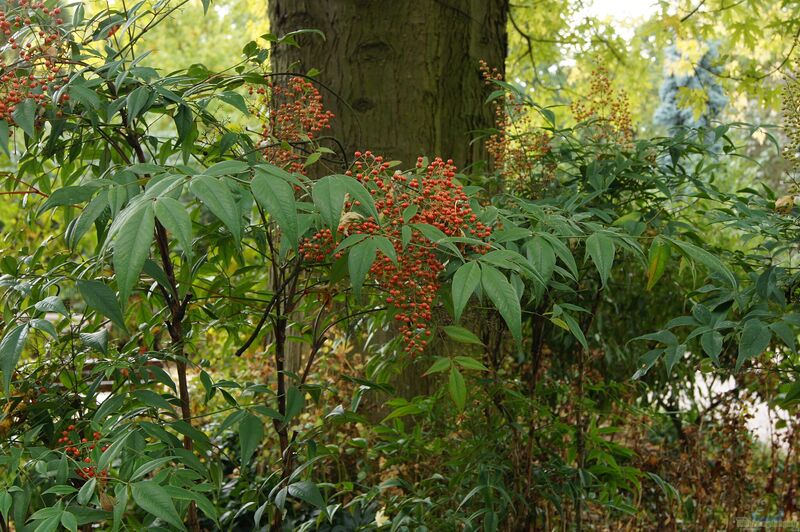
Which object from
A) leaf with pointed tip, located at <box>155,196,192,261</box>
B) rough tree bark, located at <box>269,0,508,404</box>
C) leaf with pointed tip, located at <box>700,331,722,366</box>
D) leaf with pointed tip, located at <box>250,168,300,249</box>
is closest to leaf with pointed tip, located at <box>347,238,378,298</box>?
leaf with pointed tip, located at <box>250,168,300,249</box>

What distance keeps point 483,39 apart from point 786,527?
7.65ft

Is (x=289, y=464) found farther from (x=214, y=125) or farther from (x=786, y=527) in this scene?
(x=786, y=527)

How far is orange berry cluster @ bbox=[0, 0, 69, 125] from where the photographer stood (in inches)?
66.8

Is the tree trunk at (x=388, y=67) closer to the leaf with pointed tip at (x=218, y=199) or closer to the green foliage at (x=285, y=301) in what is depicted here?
the green foliage at (x=285, y=301)

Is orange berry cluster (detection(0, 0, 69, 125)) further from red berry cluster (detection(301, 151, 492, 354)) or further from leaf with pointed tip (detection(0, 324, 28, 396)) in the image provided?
red berry cluster (detection(301, 151, 492, 354))

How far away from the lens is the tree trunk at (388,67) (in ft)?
10.4

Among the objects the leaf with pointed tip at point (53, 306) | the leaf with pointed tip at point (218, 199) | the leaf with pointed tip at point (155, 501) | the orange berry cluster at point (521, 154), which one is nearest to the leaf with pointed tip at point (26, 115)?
the leaf with pointed tip at point (53, 306)

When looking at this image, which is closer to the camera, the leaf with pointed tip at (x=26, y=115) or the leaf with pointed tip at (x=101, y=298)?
the leaf with pointed tip at (x=101, y=298)

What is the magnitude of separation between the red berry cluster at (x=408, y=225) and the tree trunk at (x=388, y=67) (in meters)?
1.46

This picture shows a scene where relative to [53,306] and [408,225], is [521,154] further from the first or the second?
[53,306]

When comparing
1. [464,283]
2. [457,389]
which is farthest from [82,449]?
[464,283]

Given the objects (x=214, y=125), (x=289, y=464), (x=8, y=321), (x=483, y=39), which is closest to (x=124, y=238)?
(x=8, y=321)

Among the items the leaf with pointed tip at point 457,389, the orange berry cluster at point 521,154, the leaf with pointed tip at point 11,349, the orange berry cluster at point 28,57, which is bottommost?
the leaf with pointed tip at point 457,389

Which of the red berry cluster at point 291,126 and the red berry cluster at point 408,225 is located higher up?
the red berry cluster at point 291,126
